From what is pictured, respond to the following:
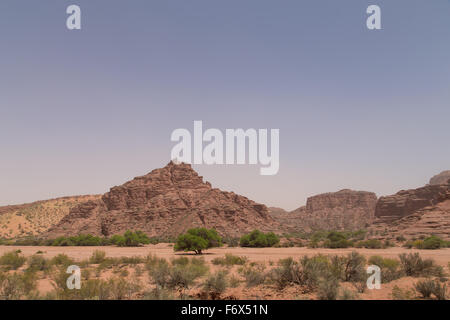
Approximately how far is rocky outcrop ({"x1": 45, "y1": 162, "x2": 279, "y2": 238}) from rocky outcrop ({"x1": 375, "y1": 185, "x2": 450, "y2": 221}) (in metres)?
34.3

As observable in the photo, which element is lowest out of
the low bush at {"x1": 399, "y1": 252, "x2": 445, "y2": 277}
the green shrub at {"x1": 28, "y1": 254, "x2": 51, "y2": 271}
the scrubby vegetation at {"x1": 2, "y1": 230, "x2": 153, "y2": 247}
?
the scrubby vegetation at {"x1": 2, "y1": 230, "x2": 153, "y2": 247}

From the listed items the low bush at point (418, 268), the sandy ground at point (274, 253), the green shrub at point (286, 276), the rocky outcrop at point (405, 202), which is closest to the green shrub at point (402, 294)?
the green shrub at point (286, 276)

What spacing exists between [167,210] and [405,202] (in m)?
67.7

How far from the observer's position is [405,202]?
91.6 metres

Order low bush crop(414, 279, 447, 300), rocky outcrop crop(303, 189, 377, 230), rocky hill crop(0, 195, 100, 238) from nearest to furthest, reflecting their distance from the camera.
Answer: low bush crop(414, 279, 447, 300) < rocky hill crop(0, 195, 100, 238) < rocky outcrop crop(303, 189, 377, 230)

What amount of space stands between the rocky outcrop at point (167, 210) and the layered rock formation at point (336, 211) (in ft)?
167

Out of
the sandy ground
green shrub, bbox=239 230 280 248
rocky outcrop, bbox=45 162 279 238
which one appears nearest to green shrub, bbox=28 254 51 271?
the sandy ground

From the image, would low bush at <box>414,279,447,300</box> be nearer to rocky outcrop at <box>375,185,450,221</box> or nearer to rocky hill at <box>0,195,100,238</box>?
rocky outcrop at <box>375,185,450,221</box>

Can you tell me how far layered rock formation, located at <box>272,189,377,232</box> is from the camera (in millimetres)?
132587

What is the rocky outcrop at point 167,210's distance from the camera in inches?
3108

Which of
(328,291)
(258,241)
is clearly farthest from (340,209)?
(328,291)

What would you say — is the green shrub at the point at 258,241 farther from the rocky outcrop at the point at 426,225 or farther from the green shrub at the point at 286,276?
the green shrub at the point at 286,276

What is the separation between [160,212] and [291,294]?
7444 cm
